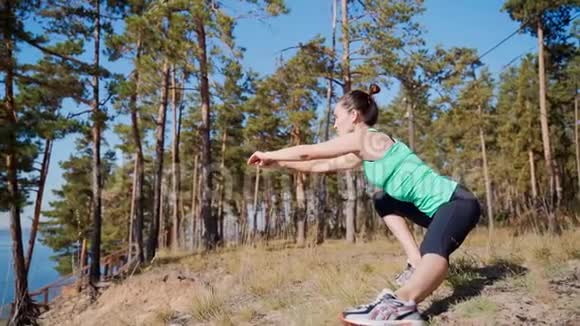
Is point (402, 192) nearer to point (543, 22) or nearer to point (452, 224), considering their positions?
point (452, 224)

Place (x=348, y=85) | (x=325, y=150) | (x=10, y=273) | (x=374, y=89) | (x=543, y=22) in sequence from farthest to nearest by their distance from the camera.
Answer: (x=543, y=22) < (x=348, y=85) < (x=10, y=273) < (x=374, y=89) < (x=325, y=150)

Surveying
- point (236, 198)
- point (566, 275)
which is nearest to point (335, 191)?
point (236, 198)

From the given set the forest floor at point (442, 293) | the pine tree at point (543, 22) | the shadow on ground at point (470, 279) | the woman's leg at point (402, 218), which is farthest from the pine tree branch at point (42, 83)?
the pine tree at point (543, 22)

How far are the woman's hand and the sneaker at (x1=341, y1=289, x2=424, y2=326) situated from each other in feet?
2.80

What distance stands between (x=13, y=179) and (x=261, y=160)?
8473 millimetres

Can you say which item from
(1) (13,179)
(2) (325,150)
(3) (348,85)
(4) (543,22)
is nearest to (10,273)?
(1) (13,179)

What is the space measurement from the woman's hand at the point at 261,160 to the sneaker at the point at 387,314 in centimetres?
85

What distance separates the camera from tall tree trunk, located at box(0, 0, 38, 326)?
8.01 metres

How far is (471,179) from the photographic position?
30.7 meters

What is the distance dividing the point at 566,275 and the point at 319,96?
14736 mm

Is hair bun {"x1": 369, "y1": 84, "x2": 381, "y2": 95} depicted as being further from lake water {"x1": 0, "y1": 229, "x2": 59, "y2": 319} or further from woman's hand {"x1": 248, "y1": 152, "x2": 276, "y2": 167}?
lake water {"x1": 0, "y1": 229, "x2": 59, "y2": 319}

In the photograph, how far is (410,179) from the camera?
2.05 m

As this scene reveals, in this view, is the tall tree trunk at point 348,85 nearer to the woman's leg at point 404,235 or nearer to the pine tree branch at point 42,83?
the pine tree branch at point 42,83

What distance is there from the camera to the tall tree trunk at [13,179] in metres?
8.01
